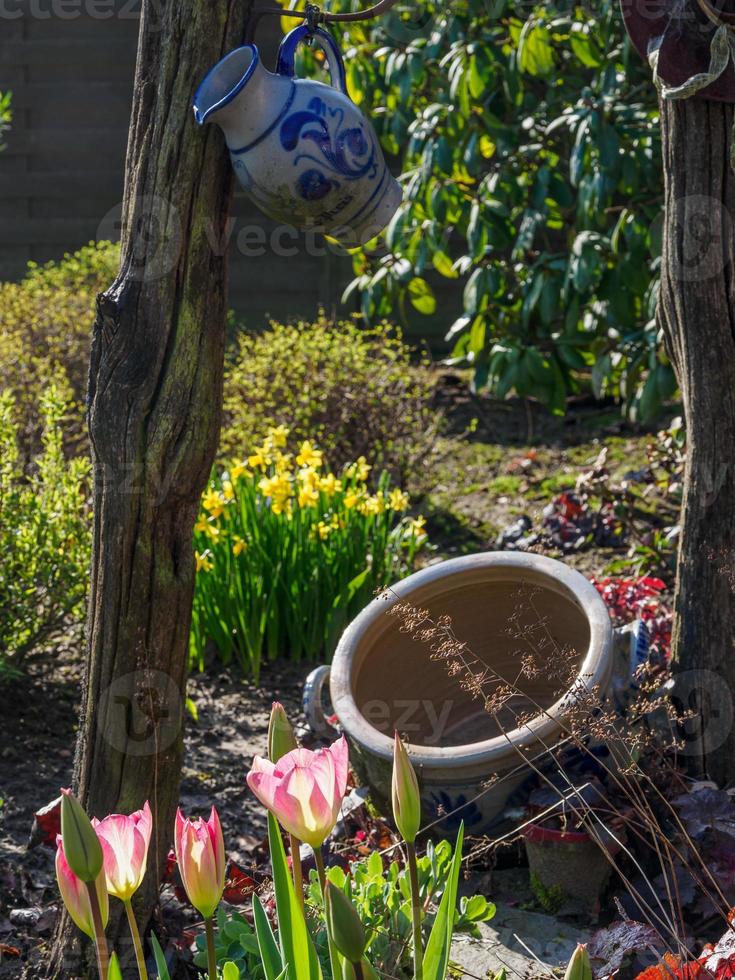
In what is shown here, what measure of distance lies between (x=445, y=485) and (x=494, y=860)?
119 inches

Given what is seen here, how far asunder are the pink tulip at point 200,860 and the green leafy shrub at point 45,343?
3.76m

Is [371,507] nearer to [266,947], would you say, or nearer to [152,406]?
[152,406]

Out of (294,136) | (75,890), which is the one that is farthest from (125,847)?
(294,136)

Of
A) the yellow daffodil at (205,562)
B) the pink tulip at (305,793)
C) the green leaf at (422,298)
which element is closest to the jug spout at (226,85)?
the pink tulip at (305,793)

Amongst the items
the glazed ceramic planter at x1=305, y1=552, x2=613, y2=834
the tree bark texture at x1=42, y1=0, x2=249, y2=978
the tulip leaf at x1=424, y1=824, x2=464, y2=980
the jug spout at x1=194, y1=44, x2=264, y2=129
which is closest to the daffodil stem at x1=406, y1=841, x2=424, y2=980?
the tulip leaf at x1=424, y1=824, x2=464, y2=980

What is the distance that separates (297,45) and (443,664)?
1454 millimetres

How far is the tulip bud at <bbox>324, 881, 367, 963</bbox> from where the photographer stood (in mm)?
992

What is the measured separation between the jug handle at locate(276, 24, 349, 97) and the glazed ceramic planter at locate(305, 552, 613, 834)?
3.36ft

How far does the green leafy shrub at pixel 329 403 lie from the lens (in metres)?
4.81

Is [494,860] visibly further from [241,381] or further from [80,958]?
[241,381]

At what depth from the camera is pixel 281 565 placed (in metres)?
3.51

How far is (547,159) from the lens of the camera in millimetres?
5180

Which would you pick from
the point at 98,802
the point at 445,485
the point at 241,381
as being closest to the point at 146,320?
the point at 98,802

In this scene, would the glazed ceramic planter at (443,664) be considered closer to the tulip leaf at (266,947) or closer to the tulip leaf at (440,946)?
the tulip leaf at (266,947)
